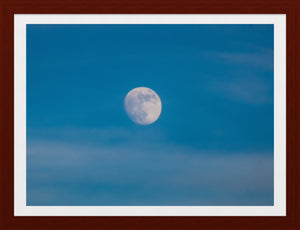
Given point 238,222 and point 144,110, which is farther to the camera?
point 144,110

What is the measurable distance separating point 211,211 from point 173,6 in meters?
1.20

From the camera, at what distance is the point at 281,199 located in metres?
2.61

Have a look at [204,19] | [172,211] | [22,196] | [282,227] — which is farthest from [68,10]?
[282,227]

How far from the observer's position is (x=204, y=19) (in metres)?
2.65

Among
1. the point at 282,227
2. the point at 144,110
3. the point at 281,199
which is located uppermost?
the point at 144,110

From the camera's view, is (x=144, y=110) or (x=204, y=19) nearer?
(x=204, y=19)

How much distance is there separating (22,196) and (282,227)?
1.52m

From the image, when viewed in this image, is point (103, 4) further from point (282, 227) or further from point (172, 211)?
point (282, 227)

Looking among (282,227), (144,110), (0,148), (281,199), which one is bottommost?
(282,227)

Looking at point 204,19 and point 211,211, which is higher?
point 204,19

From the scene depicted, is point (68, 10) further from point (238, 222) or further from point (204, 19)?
point (238, 222)

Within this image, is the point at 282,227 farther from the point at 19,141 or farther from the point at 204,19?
the point at 19,141

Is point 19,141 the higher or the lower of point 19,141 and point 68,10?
the lower

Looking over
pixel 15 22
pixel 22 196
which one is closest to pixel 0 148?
pixel 22 196
